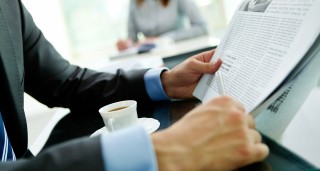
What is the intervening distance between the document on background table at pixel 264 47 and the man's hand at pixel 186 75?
57mm

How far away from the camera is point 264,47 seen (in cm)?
50

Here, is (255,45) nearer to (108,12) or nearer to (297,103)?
(297,103)

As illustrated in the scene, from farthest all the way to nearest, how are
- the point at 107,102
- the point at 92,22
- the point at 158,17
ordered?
the point at 92,22
the point at 158,17
the point at 107,102

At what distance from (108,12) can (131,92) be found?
Answer: 3655 mm

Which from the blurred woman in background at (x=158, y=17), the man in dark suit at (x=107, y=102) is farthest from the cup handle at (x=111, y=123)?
the blurred woman in background at (x=158, y=17)

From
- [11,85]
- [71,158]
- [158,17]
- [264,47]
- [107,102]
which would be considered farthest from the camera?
[158,17]

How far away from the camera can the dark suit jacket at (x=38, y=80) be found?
76 cm

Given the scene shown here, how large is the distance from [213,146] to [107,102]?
51cm

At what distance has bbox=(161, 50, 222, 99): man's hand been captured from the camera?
0.69 m

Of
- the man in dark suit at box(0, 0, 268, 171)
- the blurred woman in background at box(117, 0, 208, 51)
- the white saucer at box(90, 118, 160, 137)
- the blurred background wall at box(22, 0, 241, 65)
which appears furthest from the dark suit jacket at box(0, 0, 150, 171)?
the blurred background wall at box(22, 0, 241, 65)

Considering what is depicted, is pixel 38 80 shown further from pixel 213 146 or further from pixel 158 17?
pixel 158 17

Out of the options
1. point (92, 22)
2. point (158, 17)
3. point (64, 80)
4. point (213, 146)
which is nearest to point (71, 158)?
point (213, 146)

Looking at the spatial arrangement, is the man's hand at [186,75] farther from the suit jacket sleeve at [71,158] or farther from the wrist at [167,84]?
the suit jacket sleeve at [71,158]

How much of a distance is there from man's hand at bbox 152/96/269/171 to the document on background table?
0.05 m
